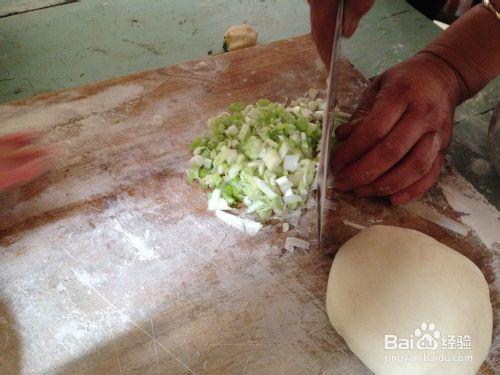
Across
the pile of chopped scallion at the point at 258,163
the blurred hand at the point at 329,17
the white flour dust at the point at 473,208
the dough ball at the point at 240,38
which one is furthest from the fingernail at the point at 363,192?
the dough ball at the point at 240,38

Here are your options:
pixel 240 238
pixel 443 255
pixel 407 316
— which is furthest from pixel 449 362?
pixel 240 238

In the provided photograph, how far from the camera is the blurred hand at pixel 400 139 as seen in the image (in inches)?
47.1

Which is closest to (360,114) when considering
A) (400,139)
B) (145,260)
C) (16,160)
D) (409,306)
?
(400,139)

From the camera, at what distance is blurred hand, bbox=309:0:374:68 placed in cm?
92

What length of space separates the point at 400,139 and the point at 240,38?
907mm

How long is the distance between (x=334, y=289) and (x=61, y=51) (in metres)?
1.61

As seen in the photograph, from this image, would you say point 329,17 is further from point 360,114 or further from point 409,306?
point 409,306

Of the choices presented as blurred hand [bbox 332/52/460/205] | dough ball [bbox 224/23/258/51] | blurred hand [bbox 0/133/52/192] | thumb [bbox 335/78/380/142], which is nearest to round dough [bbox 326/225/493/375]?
blurred hand [bbox 332/52/460/205]

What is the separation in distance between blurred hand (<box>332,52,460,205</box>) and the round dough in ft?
0.62

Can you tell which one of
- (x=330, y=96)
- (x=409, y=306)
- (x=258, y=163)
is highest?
(x=330, y=96)

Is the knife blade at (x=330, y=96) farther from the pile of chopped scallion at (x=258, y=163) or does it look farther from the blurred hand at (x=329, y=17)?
the pile of chopped scallion at (x=258, y=163)

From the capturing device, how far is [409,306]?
97cm

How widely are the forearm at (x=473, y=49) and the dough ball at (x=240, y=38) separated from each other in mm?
749

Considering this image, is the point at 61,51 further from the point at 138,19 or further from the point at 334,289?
the point at 334,289
